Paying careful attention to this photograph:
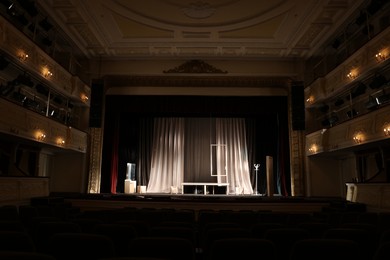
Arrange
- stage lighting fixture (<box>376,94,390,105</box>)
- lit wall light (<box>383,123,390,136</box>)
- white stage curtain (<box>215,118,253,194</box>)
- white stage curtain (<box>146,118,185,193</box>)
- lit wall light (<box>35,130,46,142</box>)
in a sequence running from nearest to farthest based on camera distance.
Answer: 1. lit wall light (<box>383,123,390,136</box>)
2. stage lighting fixture (<box>376,94,390,105</box>)
3. lit wall light (<box>35,130,46,142</box>)
4. white stage curtain (<box>215,118,253,194</box>)
5. white stage curtain (<box>146,118,185,193</box>)

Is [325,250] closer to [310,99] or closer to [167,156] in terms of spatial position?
[310,99]

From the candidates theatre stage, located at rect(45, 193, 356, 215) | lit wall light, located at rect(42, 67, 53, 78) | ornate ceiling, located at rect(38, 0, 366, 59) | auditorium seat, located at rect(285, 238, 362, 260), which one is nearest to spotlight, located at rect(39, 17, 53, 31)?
ornate ceiling, located at rect(38, 0, 366, 59)

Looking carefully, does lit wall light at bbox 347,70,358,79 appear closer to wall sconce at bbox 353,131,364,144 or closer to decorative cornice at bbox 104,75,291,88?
wall sconce at bbox 353,131,364,144

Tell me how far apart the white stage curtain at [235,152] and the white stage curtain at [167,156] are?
195cm

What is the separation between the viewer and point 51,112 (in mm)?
12242

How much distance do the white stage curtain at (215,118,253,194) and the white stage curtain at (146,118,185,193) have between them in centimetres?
195

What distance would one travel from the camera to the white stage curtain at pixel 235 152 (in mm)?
15977

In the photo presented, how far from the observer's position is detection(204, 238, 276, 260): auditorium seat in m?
2.02

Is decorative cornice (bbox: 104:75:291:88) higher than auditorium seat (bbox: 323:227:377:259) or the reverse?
higher

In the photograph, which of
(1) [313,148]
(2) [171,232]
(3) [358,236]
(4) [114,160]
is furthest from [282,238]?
(4) [114,160]

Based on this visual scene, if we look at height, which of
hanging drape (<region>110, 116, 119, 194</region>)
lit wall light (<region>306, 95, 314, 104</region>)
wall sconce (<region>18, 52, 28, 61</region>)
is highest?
wall sconce (<region>18, 52, 28, 61</region>)

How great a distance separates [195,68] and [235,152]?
4998 millimetres

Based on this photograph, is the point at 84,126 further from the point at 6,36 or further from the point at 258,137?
the point at 258,137

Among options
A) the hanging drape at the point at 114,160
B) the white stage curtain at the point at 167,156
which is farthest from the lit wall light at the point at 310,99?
the hanging drape at the point at 114,160
